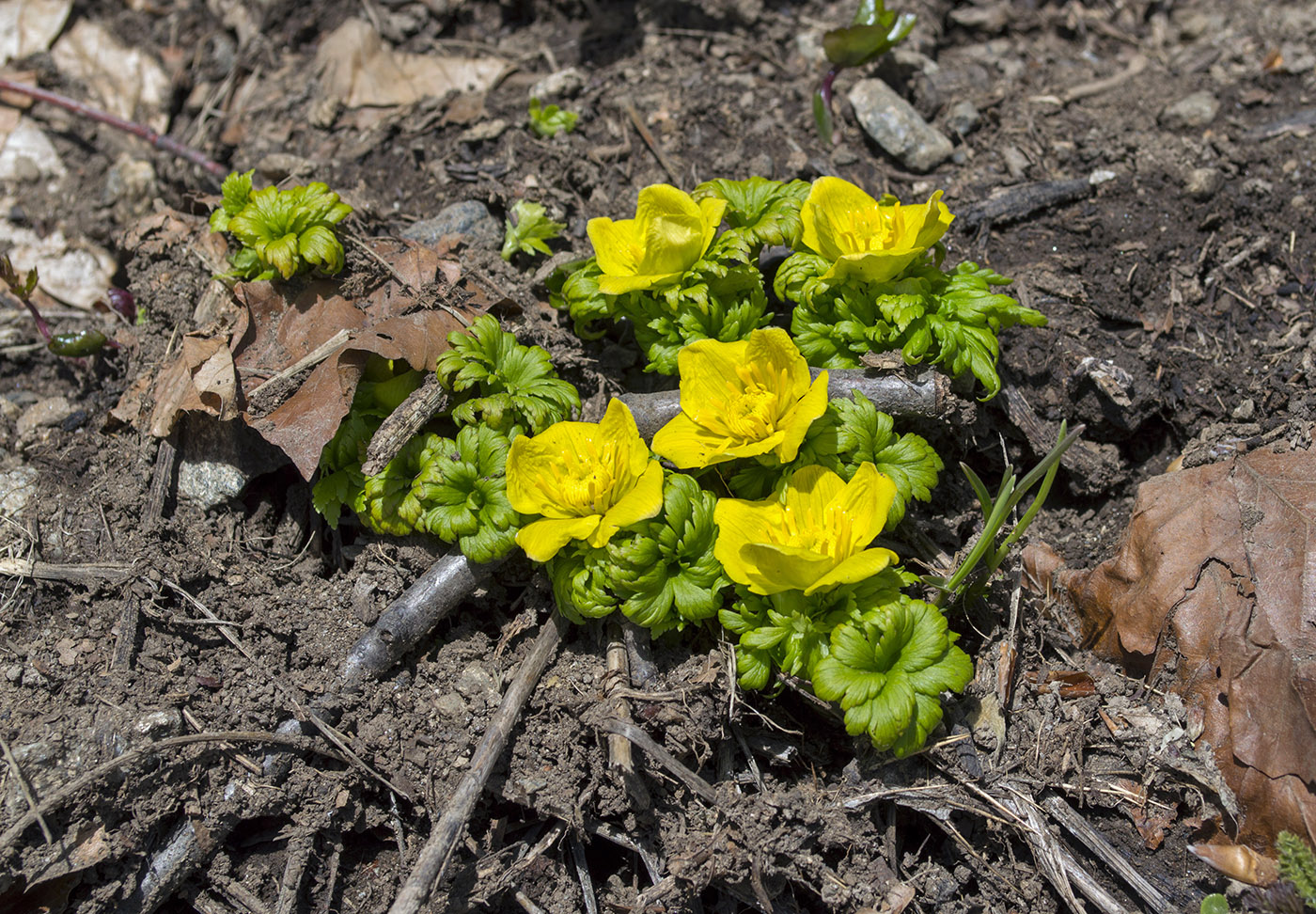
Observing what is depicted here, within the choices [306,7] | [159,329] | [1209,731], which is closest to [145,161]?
[306,7]

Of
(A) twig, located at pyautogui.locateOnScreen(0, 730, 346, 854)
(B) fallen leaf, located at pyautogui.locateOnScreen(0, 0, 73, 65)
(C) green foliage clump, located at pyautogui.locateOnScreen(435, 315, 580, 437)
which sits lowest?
(A) twig, located at pyautogui.locateOnScreen(0, 730, 346, 854)

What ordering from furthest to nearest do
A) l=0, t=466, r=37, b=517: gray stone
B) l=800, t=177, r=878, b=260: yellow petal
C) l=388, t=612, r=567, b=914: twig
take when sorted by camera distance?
l=0, t=466, r=37, b=517: gray stone → l=800, t=177, r=878, b=260: yellow petal → l=388, t=612, r=567, b=914: twig

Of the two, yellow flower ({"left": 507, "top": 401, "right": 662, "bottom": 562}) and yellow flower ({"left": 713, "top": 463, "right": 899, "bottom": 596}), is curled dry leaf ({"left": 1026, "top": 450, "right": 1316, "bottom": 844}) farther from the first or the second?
yellow flower ({"left": 507, "top": 401, "right": 662, "bottom": 562})

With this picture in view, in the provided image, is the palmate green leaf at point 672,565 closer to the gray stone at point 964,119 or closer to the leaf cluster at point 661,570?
the leaf cluster at point 661,570

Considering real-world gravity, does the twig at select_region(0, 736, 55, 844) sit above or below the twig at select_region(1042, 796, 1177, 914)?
above

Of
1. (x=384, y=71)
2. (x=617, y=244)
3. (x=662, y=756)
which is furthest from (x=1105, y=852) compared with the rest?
(x=384, y=71)

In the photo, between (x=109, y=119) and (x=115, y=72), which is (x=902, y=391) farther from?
(x=115, y=72)

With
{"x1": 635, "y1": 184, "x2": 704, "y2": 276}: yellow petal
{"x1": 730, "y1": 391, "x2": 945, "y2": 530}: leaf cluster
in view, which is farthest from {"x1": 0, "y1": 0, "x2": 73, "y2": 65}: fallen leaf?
{"x1": 730, "y1": 391, "x2": 945, "y2": 530}: leaf cluster
